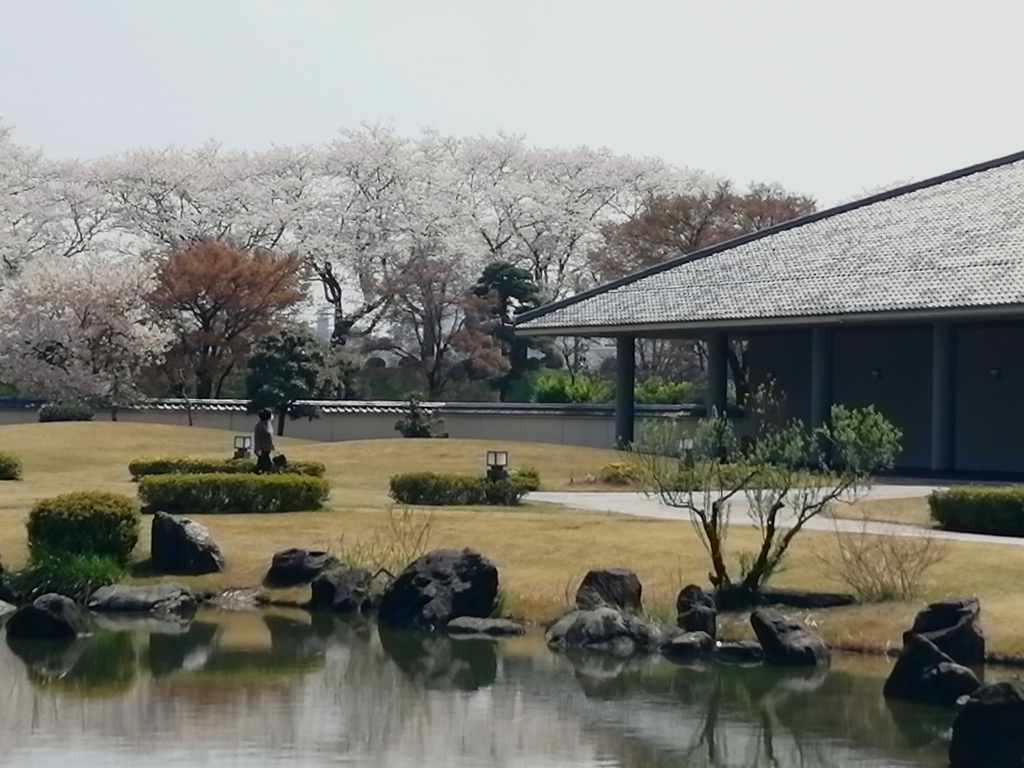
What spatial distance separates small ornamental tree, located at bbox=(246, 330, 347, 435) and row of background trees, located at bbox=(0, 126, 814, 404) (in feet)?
7.28

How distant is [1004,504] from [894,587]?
546 cm

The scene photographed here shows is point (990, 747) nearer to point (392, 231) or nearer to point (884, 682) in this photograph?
point (884, 682)

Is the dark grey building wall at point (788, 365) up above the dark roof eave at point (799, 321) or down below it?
below

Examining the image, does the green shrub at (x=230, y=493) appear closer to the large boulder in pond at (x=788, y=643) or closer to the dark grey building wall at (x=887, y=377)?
the large boulder in pond at (x=788, y=643)

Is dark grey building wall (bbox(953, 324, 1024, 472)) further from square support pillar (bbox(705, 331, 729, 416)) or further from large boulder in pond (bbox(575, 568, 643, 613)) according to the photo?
large boulder in pond (bbox(575, 568, 643, 613))

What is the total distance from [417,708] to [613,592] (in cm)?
406

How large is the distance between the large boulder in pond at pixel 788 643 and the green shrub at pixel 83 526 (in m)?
8.78

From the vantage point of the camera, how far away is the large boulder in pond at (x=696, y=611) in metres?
19.3

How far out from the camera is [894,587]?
20.0 m

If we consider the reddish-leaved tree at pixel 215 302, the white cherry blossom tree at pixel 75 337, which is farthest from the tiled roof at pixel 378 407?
the reddish-leaved tree at pixel 215 302

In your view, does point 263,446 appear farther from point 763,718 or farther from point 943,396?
point 763,718

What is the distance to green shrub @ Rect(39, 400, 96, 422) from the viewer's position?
162ft

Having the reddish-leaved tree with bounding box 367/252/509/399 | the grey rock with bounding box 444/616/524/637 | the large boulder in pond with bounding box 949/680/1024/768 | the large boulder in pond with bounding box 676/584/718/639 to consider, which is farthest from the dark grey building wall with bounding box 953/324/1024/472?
the reddish-leaved tree with bounding box 367/252/509/399

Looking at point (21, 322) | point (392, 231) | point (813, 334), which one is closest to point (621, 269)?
point (392, 231)
